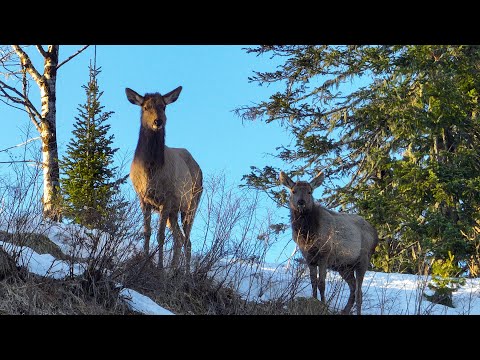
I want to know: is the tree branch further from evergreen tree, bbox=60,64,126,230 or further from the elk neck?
the elk neck

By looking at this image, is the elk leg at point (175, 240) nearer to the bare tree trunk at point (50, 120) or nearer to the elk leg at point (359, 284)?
the elk leg at point (359, 284)

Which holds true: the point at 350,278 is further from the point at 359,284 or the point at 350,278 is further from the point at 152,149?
the point at 152,149

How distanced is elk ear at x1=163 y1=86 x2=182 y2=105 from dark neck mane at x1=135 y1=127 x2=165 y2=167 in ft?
1.61

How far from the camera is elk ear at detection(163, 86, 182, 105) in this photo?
34.2 feet

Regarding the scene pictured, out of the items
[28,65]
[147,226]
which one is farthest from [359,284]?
[28,65]

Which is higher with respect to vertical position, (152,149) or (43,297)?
(152,149)

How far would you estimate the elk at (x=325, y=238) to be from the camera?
10190 millimetres

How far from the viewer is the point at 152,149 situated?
411 inches

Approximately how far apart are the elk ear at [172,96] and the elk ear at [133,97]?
0.44 meters

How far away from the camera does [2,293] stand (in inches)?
256

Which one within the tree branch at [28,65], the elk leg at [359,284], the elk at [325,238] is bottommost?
the elk leg at [359,284]

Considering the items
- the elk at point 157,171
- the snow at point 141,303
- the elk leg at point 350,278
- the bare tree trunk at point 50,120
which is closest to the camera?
the snow at point 141,303

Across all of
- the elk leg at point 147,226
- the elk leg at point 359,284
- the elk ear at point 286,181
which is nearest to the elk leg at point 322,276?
the elk leg at point 359,284

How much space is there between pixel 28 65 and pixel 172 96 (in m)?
7.23
